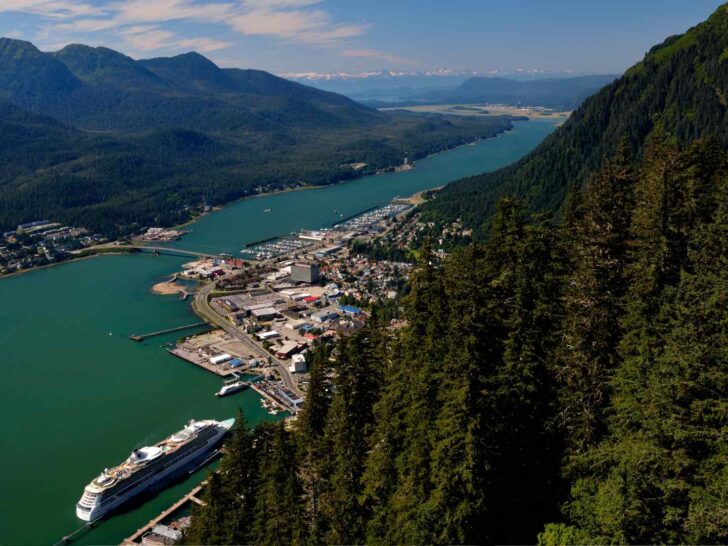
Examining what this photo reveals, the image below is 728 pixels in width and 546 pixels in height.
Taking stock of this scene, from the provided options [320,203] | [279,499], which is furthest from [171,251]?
[279,499]

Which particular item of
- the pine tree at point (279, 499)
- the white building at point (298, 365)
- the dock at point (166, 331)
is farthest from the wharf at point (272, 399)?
the pine tree at point (279, 499)

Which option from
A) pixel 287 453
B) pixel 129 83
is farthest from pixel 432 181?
pixel 129 83

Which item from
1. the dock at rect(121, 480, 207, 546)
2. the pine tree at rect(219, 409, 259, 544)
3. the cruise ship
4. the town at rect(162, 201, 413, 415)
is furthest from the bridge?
the pine tree at rect(219, 409, 259, 544)

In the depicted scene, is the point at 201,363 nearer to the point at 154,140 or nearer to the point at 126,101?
the point at 154,140

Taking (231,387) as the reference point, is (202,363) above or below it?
above

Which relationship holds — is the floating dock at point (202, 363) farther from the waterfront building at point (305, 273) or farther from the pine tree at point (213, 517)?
the pine tree at point (213, 517)

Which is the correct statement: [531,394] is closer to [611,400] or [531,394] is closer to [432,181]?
[611,400]
